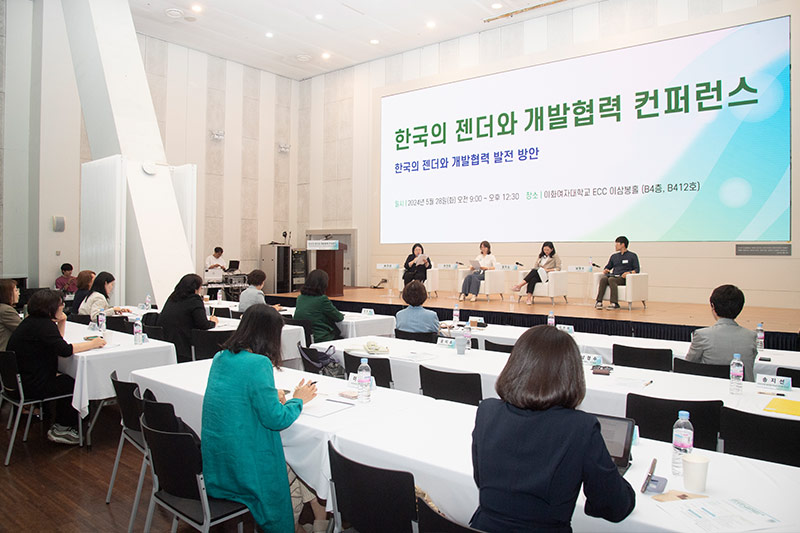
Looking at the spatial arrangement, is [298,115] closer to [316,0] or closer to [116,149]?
[316,0]

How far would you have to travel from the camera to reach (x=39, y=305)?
3984mm

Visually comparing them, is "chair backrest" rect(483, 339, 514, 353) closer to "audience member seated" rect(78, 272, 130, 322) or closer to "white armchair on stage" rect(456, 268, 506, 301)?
"audience member seated" rect(78, 272, 130, 322)

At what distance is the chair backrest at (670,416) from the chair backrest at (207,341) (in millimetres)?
3358

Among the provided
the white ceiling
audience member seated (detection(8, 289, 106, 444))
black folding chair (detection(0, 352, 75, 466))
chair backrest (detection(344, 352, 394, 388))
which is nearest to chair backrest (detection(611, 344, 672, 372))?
chair backrest (detection(344, 352, 394, 388))

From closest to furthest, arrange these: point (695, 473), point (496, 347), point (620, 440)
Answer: point (695, 473), point (620, 440), point (496, 347)

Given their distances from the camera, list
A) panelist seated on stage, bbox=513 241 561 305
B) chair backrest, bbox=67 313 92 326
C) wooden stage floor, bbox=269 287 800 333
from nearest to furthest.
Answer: chair backrest, bbox=67 313 92 326 < wooden stage floor, bbox=269 287 800 333 < panelist seated on stage, bbox=513 241 561 305

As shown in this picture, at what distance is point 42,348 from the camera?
13.0 feet

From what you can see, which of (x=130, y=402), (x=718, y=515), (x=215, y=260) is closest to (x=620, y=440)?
(x=718, y=515)

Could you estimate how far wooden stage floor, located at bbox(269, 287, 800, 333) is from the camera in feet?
22.7

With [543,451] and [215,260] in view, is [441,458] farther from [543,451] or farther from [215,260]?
[215,260]

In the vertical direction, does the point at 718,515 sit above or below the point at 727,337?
below

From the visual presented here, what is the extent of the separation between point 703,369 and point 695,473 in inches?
79.0

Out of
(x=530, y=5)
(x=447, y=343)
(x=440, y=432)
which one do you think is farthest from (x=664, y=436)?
(x=530, y=5)

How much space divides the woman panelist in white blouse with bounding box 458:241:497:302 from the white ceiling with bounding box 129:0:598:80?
4.69 metres
